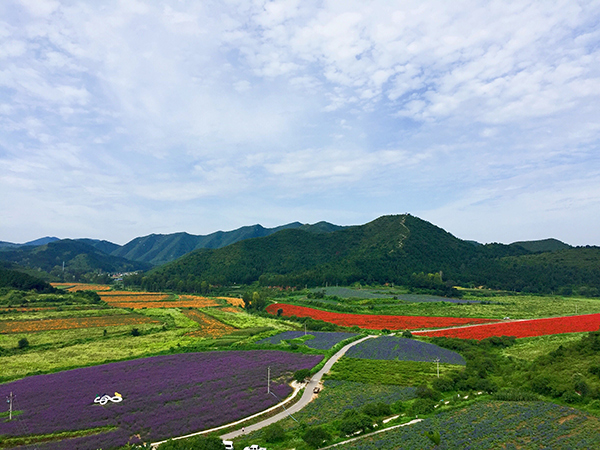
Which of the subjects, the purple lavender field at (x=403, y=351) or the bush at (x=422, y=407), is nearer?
the bush at (x=422, y=407)

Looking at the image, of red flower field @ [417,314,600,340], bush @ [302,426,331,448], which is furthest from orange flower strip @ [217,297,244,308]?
bush @ [302,426,331,448]

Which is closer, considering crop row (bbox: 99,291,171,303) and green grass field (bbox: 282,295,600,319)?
green grass field (bbox: 282,295,600,319)

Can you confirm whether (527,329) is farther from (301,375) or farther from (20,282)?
(20,282)

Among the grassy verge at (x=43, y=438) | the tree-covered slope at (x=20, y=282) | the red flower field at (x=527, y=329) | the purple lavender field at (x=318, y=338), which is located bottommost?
the grassy verge at (x=43, y=438)

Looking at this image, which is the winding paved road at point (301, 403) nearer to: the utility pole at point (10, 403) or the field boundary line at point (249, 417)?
the field boundary line at point (249, 417)

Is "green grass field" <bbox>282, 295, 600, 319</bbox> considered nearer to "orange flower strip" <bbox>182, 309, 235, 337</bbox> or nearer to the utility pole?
"orange flower strip" <bbox>182, 309, 235, 337</bbox>

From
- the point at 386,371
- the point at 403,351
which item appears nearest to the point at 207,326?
the point at 403,351

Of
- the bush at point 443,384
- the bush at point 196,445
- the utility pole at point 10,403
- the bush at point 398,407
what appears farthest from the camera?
the bush at point 443,384

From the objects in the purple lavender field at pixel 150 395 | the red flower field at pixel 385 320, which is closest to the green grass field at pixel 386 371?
the purple lavender field at pixel 150 395
